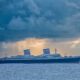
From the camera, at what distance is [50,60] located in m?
199
